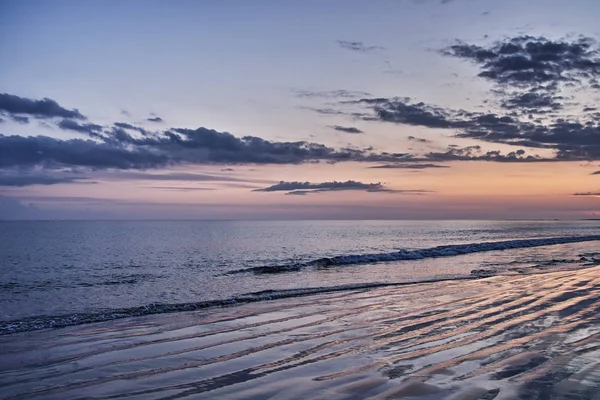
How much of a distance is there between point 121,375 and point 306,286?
48.0 feet

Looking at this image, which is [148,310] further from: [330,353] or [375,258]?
[375,258]

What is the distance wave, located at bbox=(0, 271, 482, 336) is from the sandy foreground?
1079 mm

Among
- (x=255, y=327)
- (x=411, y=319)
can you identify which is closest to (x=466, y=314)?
(x=411, y=319)

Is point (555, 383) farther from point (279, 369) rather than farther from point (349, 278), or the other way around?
point (349, 278)

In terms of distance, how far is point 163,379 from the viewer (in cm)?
736

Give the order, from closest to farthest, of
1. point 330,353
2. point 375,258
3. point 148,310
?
point 330,353
point 148,310
point 375,258

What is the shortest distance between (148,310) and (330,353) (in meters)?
9.23

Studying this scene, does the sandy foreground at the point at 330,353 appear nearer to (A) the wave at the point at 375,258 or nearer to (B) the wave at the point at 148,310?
(B) the wave at the point at 148,310

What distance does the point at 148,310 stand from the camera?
15805 mm

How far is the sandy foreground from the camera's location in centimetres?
668

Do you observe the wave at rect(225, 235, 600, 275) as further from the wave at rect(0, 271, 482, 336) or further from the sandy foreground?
the sandy foreground

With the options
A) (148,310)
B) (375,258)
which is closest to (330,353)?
(148,310)

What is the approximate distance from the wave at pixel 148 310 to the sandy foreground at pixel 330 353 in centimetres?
108

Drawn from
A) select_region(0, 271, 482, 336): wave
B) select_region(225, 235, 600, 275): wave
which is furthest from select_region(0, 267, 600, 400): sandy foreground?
select_region(225, 235, 600, 275): wave
